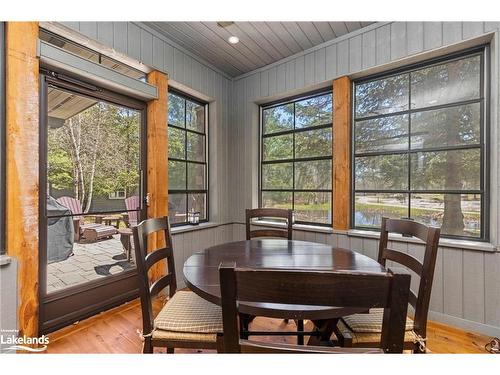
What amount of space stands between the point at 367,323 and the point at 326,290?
89cm

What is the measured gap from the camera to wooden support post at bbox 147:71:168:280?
2.55 meters

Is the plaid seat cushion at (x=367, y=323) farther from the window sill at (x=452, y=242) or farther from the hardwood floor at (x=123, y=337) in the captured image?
the window sill at (x=452, y=242)

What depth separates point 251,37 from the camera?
8.55ft

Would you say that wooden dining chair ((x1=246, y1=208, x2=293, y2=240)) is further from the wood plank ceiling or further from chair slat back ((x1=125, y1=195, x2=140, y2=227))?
the wood plank ceiling

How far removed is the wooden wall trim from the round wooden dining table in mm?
1213

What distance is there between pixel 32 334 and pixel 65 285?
15.1 inches

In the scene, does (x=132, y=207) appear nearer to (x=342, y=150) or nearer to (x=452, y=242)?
(x=342, y=150)

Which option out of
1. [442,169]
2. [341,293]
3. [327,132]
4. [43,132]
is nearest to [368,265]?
[341,293]

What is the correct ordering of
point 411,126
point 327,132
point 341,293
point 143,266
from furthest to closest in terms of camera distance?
1. point 327,132
2. point 411,126
3. point 143,266
4. point 341,293

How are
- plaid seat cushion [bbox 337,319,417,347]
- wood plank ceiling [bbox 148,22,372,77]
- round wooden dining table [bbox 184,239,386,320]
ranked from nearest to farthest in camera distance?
round wooden dining table [bbox 184,239,386,320]
plaid seat cushion [bbox 337,319,417,347]
wood plank ceiling [bbox 148,22,372,77]

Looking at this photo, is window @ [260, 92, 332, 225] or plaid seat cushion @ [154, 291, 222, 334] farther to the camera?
window @ [260, 92, 332, 225]

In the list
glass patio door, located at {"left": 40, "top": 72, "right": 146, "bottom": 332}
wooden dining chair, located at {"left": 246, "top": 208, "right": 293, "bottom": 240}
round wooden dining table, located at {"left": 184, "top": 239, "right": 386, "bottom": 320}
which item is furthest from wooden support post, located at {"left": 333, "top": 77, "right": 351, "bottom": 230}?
glass patio door, located at {"left": 40, "top": 72, "right": 146, "bottom": 332}

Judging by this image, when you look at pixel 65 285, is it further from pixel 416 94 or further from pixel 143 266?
pixel 416 94

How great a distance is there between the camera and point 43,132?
74.0 inches
